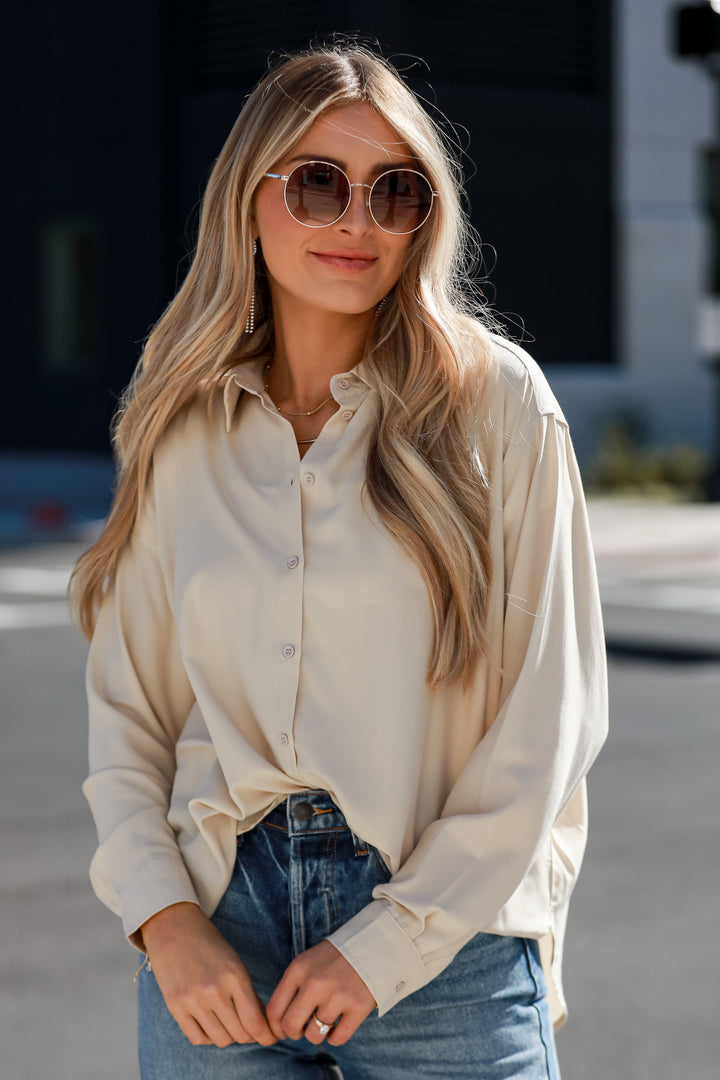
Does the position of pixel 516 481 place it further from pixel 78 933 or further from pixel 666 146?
pixel 666 146

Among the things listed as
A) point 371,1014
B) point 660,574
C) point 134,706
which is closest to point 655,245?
point 660,574

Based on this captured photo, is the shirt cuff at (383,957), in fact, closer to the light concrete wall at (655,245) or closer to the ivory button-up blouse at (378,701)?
the ivory button-up blouse at (378,701)

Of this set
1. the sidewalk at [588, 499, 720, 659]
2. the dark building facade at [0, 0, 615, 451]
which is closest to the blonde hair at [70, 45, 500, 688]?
the sidewalk at [588, 499, 720, 659]

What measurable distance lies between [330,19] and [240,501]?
1841 centimetres

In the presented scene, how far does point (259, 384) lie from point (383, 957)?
874 mm

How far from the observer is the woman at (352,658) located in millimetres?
1897

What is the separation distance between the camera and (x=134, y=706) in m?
2.21

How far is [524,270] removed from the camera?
21.0 m

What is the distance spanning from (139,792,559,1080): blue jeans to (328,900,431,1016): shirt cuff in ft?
0.27

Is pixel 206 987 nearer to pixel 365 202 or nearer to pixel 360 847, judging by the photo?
pixel 360 847

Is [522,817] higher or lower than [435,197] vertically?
lower

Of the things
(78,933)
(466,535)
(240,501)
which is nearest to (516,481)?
(466,535)

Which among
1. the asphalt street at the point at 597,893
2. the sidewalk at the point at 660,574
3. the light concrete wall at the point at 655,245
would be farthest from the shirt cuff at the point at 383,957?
the light concrete wall at the point at 655,245

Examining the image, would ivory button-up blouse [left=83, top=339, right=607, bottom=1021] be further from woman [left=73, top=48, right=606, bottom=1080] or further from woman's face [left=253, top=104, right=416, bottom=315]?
woman's face [left=253, top=104, right=416, bottom=315]
